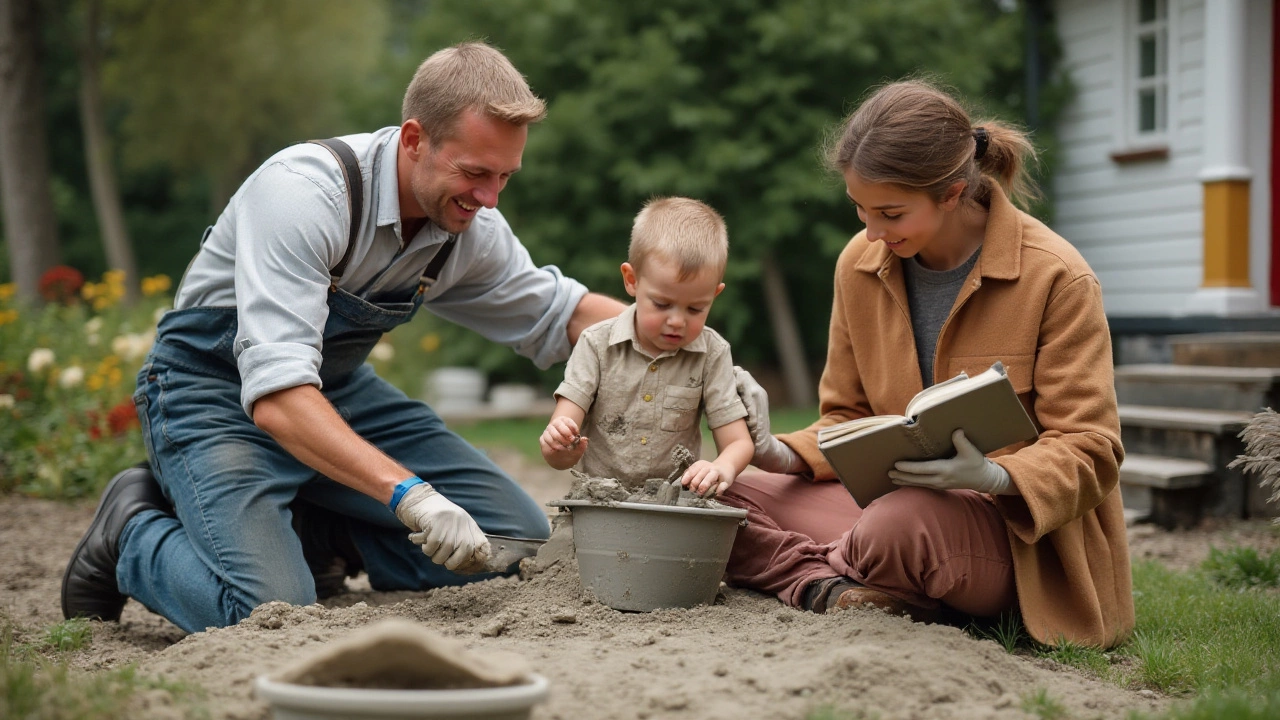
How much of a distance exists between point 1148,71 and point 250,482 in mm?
7278

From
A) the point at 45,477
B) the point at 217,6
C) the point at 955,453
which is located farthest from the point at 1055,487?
the point at 217,6

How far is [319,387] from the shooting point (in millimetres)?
2961

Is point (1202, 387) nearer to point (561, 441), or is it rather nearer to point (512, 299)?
point (512, 299)

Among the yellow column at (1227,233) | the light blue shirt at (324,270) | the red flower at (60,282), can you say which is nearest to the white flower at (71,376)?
the red flower at (60,282)

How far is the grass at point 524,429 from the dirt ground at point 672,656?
4.58 metres

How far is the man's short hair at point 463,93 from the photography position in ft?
10.1

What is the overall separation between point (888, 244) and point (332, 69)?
1733cm

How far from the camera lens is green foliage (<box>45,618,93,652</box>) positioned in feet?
9.90

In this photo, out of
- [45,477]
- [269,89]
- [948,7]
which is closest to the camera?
[45,477]

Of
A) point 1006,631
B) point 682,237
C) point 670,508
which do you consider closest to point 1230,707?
point 1006,631

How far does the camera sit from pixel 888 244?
9.72ft

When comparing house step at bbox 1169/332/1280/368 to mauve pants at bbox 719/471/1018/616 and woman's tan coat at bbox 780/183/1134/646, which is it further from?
mauve pants at bbox 719/471/1018/616

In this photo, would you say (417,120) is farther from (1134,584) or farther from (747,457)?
(1134,584)

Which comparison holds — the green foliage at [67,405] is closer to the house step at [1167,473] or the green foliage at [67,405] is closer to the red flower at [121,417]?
the red flower at [121,417]
